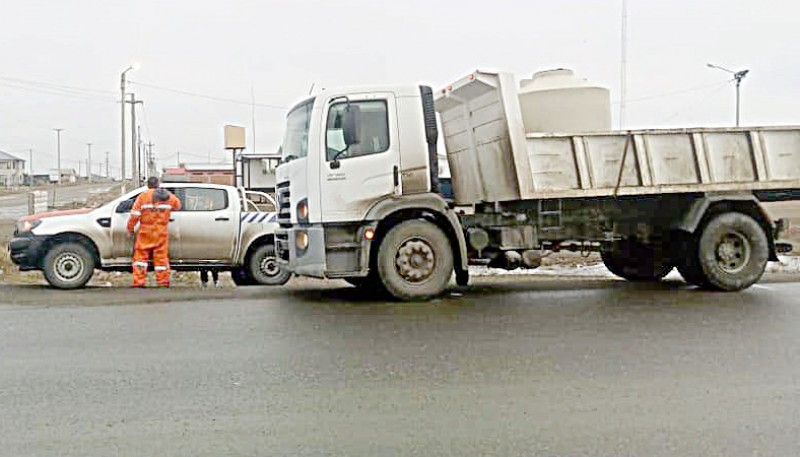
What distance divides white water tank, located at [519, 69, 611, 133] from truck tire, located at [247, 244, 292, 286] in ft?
15.4

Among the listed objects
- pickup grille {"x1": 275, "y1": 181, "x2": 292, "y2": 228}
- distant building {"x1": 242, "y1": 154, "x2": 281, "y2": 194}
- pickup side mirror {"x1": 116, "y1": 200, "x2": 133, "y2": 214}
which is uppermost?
distant building {"x1": 242, "y1": 154, "x2": 281, "y2": 194}

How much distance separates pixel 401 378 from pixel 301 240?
4230 millimetres

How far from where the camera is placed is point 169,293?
1130cm

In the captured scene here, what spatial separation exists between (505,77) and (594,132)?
4.79 feet

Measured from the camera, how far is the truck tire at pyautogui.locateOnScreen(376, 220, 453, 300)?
399 inches

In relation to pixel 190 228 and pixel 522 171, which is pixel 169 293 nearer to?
pixel 190 228

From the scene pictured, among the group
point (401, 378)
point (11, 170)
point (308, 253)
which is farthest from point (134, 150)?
point (11, 170)

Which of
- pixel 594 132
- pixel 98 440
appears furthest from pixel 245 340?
pixel 594 132

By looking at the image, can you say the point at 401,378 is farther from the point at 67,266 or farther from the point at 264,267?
the point at 67,266

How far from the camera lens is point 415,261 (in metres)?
10.2

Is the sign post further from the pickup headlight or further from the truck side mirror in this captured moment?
the truck side mirror

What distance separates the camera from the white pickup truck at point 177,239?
1192cm

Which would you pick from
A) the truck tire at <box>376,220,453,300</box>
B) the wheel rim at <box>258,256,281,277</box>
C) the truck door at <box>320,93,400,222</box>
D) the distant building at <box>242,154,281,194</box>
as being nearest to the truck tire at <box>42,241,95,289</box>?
the wheel rim at <box>258,256,281,277</box>

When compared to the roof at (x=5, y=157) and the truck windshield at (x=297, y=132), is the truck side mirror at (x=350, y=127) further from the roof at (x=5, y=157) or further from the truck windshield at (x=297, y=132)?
the roof at (x=5, y=157)
